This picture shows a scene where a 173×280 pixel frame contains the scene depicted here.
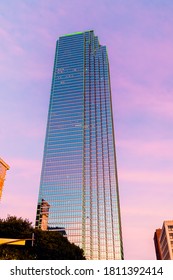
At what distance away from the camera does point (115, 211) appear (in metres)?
167

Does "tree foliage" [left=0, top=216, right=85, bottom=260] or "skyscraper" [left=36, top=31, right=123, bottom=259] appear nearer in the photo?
"tree foliage" [left=0, top=216, right=85, bottom=260]

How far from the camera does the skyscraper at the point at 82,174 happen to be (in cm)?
15714

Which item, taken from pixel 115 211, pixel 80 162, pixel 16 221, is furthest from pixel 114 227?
pixel 16 221

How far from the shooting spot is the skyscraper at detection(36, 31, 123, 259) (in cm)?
15714

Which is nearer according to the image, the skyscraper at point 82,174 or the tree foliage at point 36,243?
the tree foliage at point 36,243

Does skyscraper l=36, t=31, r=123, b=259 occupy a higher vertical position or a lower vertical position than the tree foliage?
higher

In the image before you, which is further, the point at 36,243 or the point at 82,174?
the point at 82,174

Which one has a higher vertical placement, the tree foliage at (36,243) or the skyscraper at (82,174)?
the skyscraper at (82,174)

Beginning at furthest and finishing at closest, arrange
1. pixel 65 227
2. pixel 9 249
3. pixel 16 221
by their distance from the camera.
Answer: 1. pixel 65 227
2. pixel 16 221
3. pixel 9 249

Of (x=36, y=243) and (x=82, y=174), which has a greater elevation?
(x=82, y=174)

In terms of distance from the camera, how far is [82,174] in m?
168
